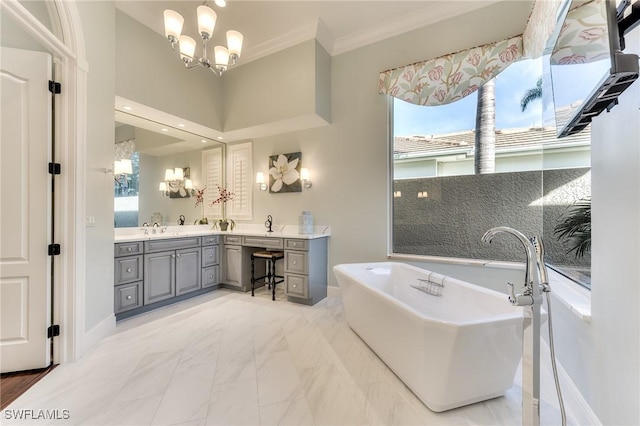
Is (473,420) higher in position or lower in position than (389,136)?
lower

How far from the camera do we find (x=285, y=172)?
397 centimetres

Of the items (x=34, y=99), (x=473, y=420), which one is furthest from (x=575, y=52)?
(x=34, y=99)

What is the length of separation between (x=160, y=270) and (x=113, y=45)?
8.11ft

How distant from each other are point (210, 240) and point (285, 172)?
1540mm

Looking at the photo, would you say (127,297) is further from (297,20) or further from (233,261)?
(297,20)

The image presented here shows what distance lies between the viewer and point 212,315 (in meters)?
2.92

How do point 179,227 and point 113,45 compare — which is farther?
point 179,227

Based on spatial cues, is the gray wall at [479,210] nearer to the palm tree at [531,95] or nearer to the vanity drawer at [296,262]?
the palm tree at [531,95]

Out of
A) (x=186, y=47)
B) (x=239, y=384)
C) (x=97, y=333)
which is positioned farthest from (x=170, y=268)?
(x=186, y=47)

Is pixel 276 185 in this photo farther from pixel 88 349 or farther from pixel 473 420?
pixel 473 420

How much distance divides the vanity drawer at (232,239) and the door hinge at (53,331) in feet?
6.72

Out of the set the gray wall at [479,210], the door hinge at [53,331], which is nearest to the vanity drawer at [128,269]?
the door hinge at [53,331]

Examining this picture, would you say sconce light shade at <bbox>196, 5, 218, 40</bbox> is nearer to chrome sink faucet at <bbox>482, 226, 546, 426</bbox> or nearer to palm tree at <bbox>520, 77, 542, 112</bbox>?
chrome sink faucet at <bbox>482, 226, 546, 426</bbox>

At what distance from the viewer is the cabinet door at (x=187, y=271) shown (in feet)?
10.8
